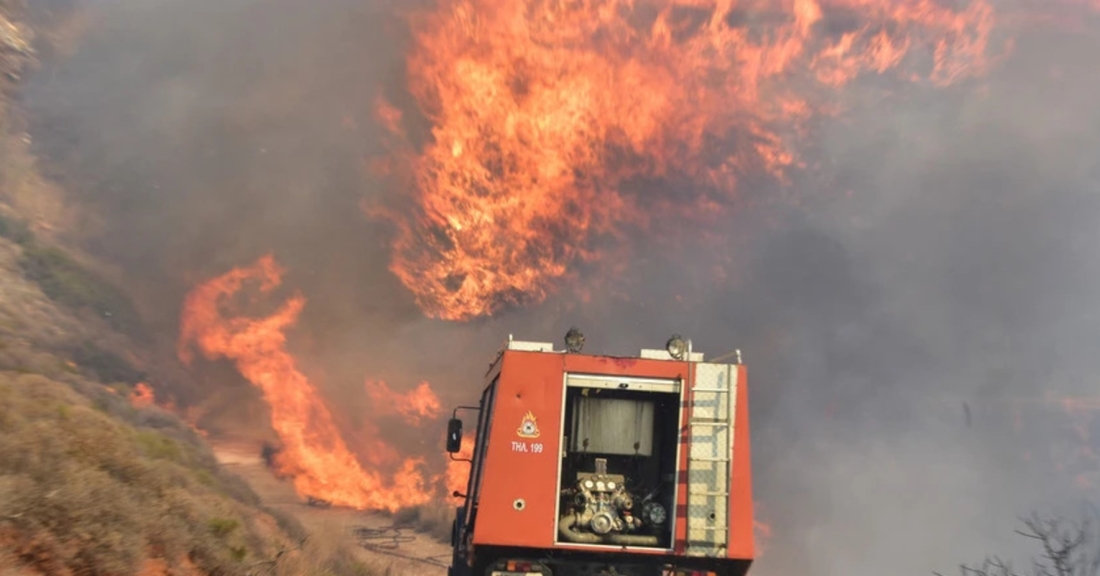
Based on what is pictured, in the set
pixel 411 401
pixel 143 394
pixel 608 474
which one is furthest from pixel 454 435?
pixel 143 394

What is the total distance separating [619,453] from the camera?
392 inches

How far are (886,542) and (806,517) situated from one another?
2535 mm

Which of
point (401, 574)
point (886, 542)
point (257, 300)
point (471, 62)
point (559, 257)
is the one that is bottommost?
point (401, 574)

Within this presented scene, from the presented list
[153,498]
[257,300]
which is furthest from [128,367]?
[153,498]

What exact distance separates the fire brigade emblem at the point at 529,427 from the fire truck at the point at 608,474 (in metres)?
0.01

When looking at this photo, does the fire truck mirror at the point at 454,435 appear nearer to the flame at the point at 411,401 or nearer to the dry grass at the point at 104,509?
the dry grass at the point at 104,509

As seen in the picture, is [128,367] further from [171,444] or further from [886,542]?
[886,542]

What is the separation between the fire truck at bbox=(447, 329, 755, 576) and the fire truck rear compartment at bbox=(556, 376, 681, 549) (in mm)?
16

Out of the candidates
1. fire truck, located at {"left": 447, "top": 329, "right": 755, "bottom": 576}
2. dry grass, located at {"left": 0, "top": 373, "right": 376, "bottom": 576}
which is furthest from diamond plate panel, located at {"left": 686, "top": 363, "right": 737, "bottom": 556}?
dry grass, located at {"left": 0, "top": 373, "right": 376, "bottom": 576}

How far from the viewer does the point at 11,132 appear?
125 feet

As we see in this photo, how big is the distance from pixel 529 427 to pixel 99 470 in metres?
6.88

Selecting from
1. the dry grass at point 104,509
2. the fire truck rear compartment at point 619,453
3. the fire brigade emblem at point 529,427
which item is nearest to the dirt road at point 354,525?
the dry grass at point 104,509

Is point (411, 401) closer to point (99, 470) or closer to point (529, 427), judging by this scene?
point (99, 470)

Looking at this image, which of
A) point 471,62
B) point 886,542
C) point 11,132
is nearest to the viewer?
point 886,542
